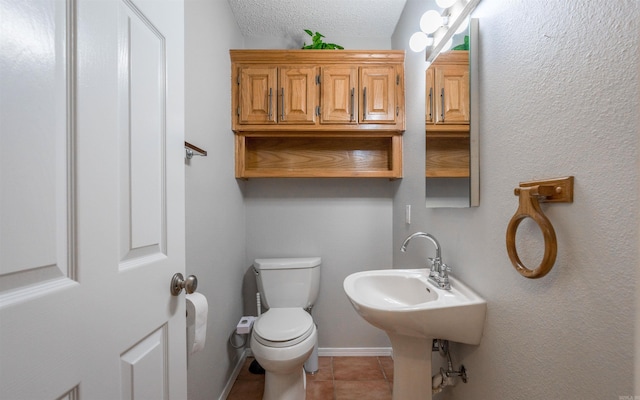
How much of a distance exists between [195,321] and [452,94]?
1.32 meters

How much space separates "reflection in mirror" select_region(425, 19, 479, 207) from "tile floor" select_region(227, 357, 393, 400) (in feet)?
4.13

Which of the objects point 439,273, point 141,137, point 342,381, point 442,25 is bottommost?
point 342,381

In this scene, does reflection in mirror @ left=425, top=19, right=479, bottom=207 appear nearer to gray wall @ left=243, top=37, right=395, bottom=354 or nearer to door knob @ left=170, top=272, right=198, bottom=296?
gray wall @ left=243, top=37, right=395, bottom=354

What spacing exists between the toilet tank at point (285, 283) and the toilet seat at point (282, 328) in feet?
0.46

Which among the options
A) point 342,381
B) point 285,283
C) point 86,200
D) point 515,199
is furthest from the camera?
point 285,283

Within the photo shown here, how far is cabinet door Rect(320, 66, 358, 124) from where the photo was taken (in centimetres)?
178

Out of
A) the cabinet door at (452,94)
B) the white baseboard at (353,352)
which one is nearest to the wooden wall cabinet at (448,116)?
the cabinet door at (452,94)

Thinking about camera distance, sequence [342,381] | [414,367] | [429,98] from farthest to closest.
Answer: [342,381] < [429,98] < [414,367]

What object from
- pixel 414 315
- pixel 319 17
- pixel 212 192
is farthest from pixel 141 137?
pixel 319 17

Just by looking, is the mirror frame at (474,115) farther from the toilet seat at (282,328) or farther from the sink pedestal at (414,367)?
the toilet seat at (282,328)

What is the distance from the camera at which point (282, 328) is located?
56.9 inches

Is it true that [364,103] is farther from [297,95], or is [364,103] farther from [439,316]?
[439,316]

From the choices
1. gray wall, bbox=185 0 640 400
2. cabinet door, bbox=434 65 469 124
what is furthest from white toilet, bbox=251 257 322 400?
cabinet door, bbox=434 65 469 124

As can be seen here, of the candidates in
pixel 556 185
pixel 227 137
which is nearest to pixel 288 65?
pixel 227 137
